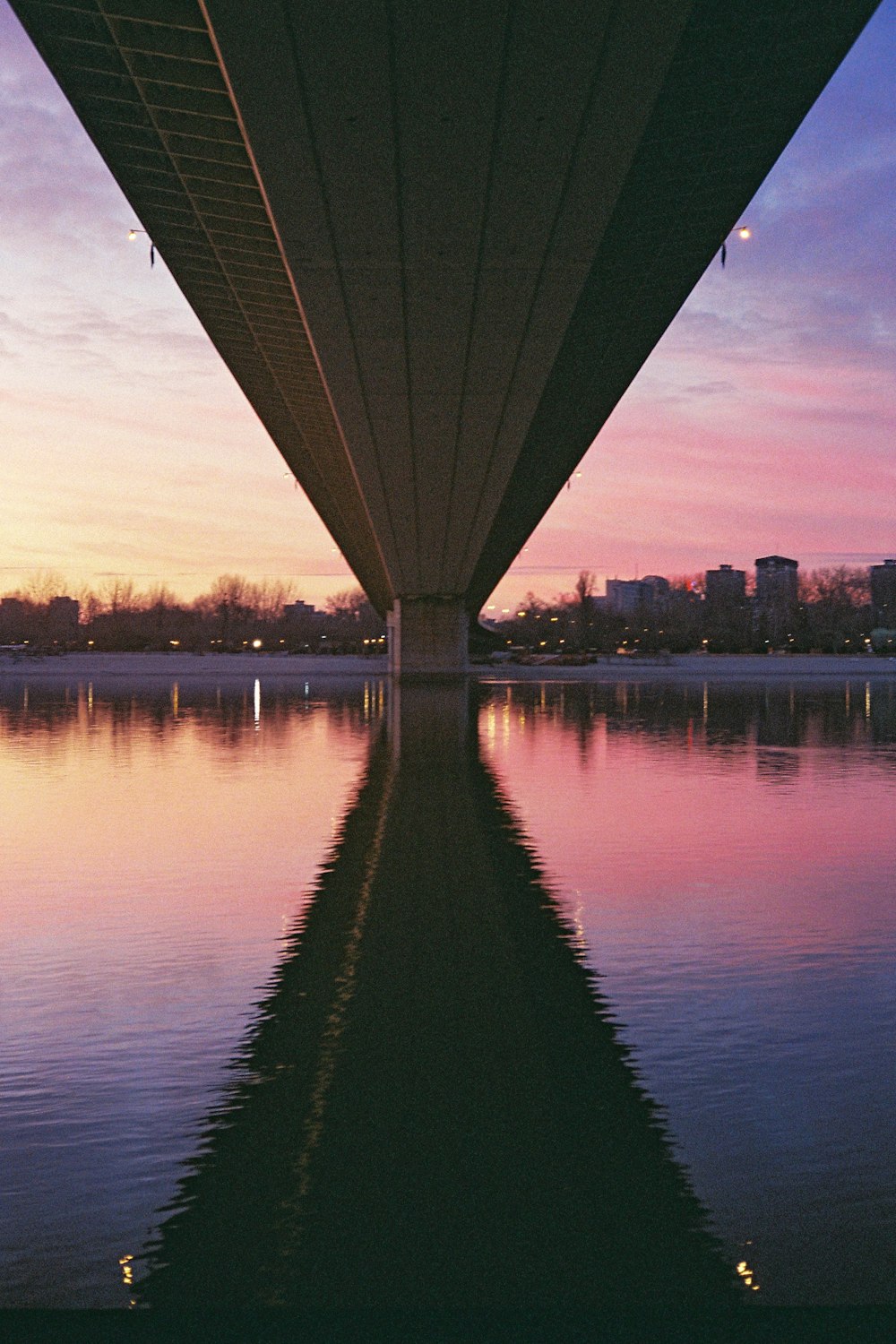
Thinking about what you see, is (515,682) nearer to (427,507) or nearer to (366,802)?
(427,507)

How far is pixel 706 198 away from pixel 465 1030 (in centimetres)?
1606

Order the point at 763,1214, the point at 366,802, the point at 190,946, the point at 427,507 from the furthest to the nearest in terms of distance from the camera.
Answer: the point at 427,507 < the point at 366,802 < the point at 190,946 < the point at 763,1214

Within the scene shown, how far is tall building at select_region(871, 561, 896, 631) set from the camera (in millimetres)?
163500

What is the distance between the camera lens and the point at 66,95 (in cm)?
1620

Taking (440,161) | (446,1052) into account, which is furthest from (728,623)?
(446,1052)

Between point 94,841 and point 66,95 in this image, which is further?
point 66,95

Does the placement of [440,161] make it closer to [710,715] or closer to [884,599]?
[710,715]

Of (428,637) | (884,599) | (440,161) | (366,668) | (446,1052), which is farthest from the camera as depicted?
(884,599)

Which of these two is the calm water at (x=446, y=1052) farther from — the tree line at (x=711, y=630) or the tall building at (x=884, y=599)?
the tall building at (x=884, y=599)

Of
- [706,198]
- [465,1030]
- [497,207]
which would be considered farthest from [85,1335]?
[706,198]

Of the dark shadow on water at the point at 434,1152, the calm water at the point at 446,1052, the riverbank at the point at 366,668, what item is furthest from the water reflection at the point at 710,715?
the riverbank at the point at 366,668

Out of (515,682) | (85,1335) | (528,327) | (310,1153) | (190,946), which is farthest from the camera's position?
(515,682)

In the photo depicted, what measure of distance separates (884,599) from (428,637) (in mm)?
125146

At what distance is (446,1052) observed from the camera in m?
5.27
